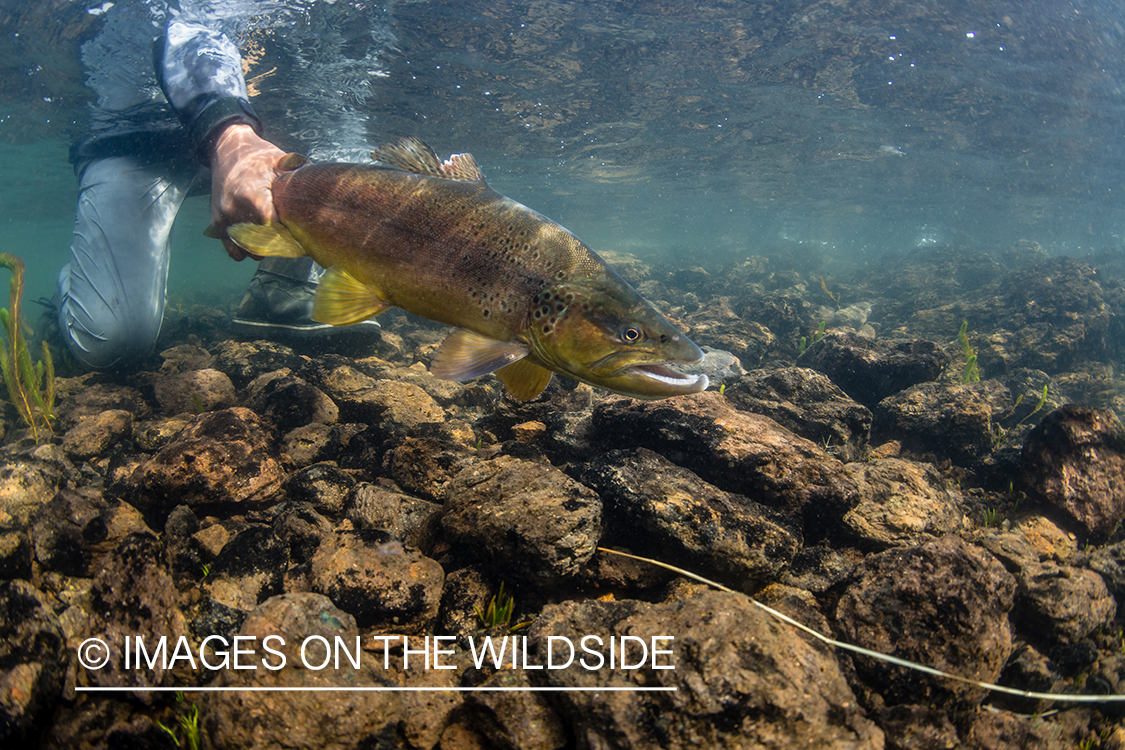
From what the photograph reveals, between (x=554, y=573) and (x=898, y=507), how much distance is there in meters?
2.52

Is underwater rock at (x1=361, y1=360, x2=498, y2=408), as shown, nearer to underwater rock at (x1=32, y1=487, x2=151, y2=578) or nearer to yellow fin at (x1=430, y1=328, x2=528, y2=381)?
underwater rock at (x1=32, y1=487, x2=151, y2=578)

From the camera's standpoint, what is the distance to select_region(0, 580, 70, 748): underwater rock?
5.80 ft

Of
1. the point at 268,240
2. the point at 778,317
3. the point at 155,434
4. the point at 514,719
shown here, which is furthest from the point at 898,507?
the point at 778,317

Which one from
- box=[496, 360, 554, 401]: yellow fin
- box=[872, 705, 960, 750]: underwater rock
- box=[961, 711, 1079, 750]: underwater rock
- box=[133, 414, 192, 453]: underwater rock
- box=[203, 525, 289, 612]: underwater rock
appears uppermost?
box=[133, 414, 192, 453]: underwater rock

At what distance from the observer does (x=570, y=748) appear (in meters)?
1.86

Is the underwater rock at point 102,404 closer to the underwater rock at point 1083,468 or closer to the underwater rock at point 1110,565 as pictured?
the underwater rock at point 1110,565

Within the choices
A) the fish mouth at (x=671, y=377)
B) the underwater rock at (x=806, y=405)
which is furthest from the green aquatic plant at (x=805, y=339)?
the fish mouth at (x=671, y=377)

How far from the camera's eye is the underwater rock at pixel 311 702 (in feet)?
5.57

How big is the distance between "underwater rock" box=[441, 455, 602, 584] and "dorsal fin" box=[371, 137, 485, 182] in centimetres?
171

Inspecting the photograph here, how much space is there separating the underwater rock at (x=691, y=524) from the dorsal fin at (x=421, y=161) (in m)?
1.91

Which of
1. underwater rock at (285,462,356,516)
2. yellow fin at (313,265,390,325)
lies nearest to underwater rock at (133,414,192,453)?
underwater rock at (285,462,356,516)

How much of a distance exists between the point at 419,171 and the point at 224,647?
2.58 metres

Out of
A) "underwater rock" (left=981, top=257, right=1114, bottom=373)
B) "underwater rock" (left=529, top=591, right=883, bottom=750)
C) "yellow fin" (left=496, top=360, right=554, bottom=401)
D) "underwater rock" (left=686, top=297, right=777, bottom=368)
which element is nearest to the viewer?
"underwater rock" (left=529, top=591, right=883, bottom=750)

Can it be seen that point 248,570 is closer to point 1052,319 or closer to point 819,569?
point 819,569
